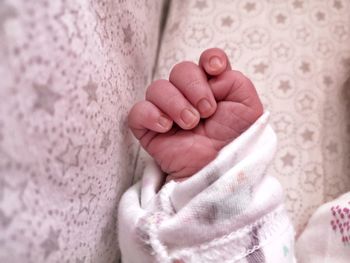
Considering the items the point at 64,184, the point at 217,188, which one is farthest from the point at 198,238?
the point at 64,184

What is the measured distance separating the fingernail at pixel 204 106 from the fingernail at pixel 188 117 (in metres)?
0.02

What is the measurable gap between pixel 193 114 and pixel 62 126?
0.19 metres

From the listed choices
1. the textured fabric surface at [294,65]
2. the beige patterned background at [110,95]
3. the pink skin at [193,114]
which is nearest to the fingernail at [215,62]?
the pink skin at [193,114]

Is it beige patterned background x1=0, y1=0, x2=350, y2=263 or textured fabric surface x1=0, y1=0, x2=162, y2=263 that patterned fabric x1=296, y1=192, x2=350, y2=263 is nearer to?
beige patterned background x1=0, y1=0, x2=350, y2=263

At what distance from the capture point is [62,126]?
1.34 feet

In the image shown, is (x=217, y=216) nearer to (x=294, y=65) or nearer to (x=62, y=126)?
(x=62, y=126)

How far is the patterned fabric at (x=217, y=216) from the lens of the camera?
505mm

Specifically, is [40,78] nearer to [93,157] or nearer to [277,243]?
[93,157]

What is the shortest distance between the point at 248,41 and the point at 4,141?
0.55m

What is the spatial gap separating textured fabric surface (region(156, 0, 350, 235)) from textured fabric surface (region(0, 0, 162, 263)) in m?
0.27

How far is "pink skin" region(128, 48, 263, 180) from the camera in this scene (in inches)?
21.7

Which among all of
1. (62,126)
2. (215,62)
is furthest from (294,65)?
(62,126)

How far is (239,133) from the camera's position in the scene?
582 millimetres

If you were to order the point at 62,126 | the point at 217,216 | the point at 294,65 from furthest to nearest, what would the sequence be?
the point at 294,65 < the point at 217,216 < the point at 62,126
